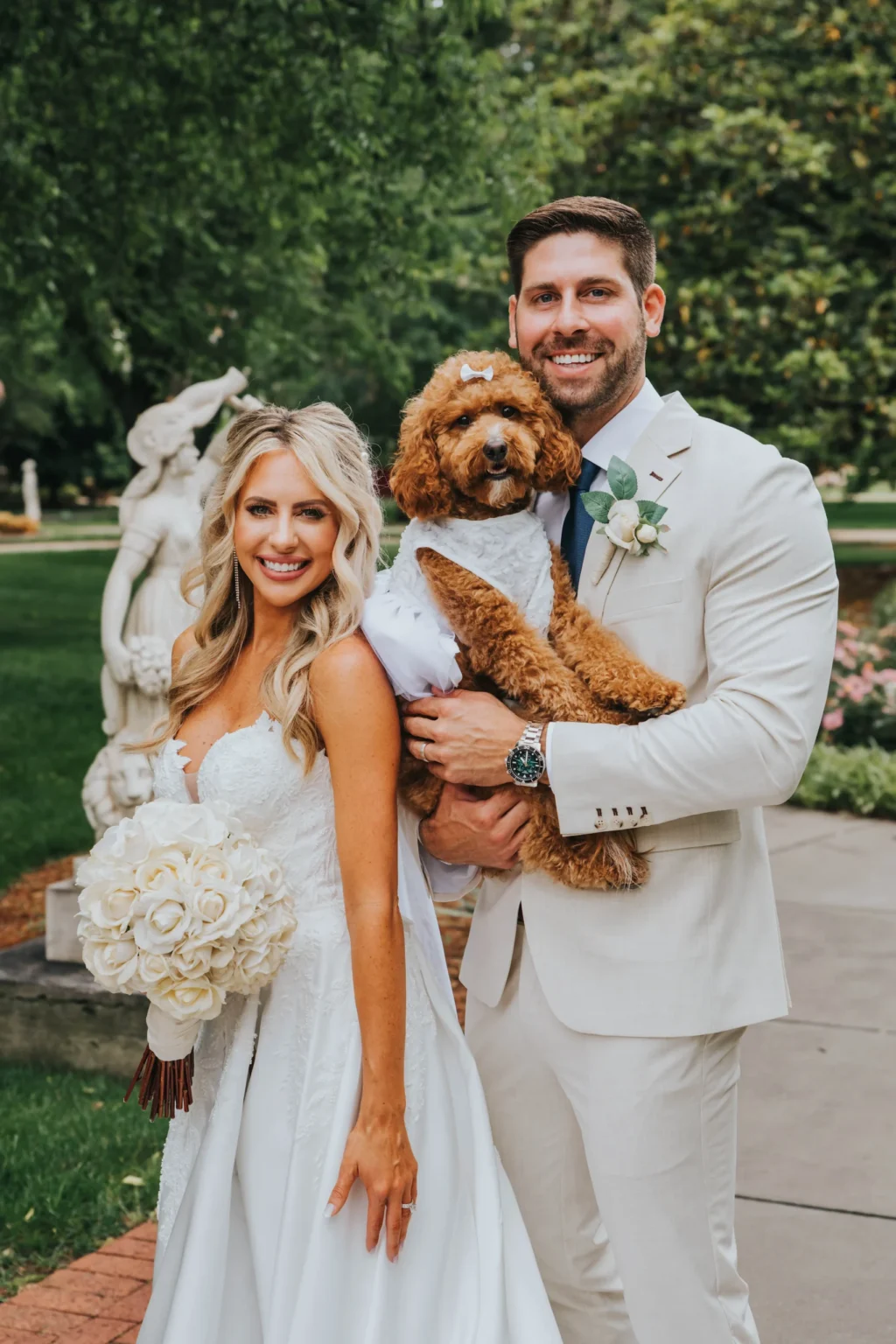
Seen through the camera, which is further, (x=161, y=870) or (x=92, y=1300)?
(x=92, y=1300)

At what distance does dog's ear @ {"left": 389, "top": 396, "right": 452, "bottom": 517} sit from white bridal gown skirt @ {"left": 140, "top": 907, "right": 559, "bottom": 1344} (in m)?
0.84

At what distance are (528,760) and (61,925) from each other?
436 centimetres

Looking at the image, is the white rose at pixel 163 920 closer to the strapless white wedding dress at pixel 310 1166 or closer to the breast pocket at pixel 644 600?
the strapless white wedding dress at pixel 310 1166

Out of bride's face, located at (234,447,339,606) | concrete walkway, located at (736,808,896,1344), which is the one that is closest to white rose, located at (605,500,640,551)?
bride's face, located at (234,447,339,606)

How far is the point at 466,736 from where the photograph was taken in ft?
9.48

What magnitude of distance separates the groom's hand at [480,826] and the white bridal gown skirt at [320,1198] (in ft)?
0.64

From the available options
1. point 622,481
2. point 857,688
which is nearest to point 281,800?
point 622,481

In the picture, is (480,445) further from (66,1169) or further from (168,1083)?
(66,1169)

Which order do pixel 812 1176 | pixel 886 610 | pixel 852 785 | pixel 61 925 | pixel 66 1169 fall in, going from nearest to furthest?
pixel 812 1176 → pixel 66 1169 → pixel 61 925 → pixel 852 785 → pixel 886 610

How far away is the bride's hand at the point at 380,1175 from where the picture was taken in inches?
109

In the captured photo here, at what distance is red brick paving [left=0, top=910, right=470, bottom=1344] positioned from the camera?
13.3ft

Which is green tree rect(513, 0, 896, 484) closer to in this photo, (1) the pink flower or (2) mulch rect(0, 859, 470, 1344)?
(1) the pink flower

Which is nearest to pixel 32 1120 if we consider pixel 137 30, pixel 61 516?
pixel 137 30

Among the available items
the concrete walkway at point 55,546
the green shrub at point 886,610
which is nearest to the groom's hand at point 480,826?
the green shrub at point 886,610
